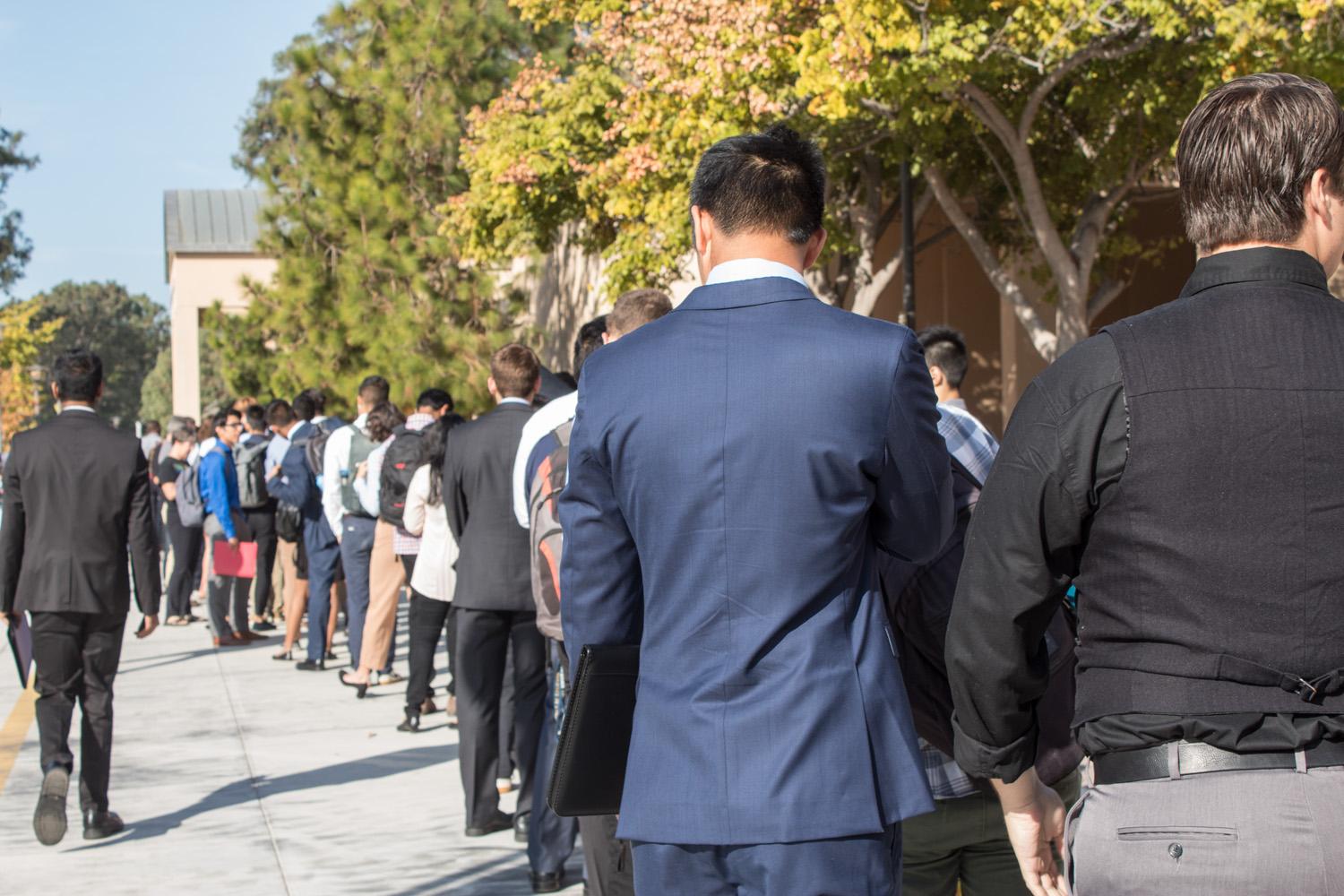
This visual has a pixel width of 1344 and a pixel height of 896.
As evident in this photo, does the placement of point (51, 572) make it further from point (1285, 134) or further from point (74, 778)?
point (1285, 134)

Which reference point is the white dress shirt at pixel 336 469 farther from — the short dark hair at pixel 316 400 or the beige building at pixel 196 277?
the beige building at pixel 196 277

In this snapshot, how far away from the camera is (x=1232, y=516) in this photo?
2127 millimetres

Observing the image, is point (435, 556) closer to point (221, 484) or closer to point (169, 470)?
point (221, 484)

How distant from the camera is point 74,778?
8.44 m

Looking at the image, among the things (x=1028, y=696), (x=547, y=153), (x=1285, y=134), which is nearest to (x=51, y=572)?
(x=1028, y=696)

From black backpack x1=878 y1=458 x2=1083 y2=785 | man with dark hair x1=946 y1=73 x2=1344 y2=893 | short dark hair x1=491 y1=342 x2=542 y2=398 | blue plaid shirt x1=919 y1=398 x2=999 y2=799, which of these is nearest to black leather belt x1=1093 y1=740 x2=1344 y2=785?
man with dark hair x1=946 y1=73 x2=1344 y2=893

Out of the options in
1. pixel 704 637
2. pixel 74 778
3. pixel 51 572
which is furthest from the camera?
pixel 74 778

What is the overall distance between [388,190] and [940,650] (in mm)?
23082

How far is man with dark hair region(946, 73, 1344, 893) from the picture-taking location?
6.88 ft

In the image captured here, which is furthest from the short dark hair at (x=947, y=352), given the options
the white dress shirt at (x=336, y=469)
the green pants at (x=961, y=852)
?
the white dress shirt at (x=336, y=469)

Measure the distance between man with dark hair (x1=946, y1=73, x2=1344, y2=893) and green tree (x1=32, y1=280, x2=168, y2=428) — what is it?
12170 centimetres

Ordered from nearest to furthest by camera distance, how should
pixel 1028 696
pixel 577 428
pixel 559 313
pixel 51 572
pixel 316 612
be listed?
pixel 1028 696 → pixel 577 428 → pixel 51 572 → pixel 316 612 → pixel 559 313

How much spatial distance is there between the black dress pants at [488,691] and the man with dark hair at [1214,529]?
4.75 m

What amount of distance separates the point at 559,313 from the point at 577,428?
2868 centimetres
